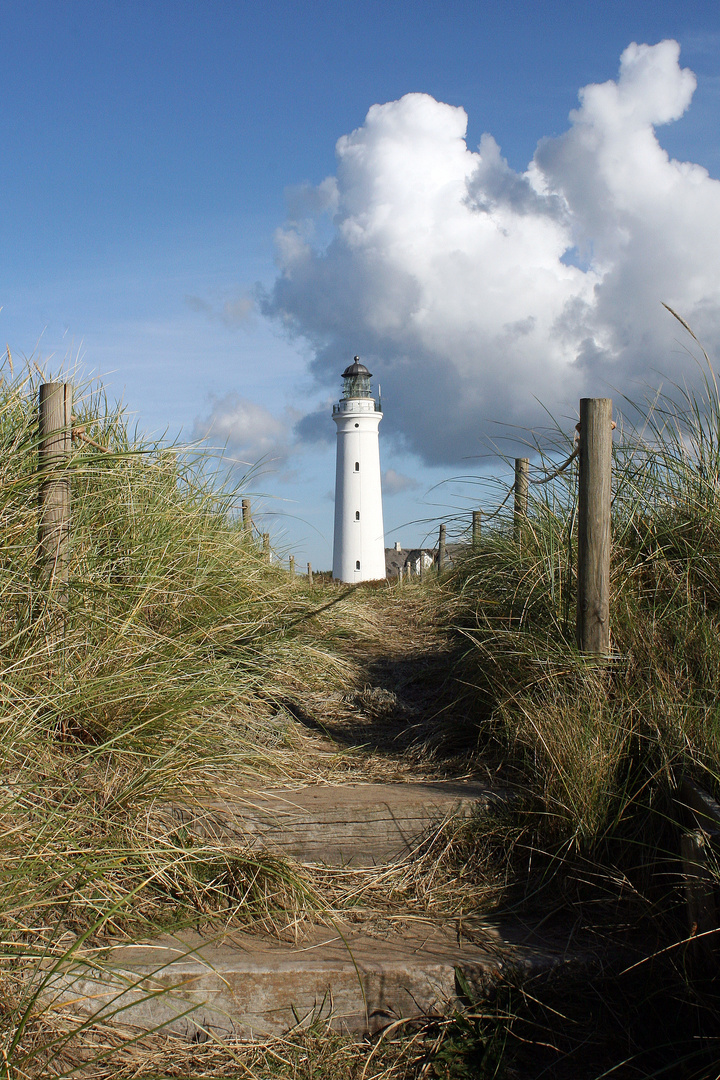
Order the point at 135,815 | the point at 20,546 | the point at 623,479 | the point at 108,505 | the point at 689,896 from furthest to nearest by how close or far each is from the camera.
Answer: the point at 623,479 → the point at 108,505 → the point at 20,546 → the point at 135,815 → the point at 689,896

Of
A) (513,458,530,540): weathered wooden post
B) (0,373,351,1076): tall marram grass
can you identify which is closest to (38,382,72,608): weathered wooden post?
(0,373,351,1076): tall marram grass

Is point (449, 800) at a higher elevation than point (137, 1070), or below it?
higher

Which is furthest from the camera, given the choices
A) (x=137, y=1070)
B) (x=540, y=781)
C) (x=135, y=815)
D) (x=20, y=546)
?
(x=20, y=546)

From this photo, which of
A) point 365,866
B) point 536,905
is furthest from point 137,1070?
point 536,905

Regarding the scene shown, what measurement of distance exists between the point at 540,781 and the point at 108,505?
2344 millimetres

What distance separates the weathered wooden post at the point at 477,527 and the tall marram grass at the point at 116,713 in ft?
4.47

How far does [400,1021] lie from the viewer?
87.4 inches

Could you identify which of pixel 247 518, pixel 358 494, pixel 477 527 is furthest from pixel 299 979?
pixel 358 494

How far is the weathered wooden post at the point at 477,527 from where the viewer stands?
16.4 ft

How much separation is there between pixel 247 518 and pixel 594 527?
10.7 ft

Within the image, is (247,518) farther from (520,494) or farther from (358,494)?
(358,494)

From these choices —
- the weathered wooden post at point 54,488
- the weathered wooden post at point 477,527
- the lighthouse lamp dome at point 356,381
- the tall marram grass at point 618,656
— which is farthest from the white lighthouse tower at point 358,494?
the weathered wooden post at point 54,488

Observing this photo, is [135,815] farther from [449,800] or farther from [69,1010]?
[449,800]

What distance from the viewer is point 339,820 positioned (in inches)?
111
